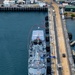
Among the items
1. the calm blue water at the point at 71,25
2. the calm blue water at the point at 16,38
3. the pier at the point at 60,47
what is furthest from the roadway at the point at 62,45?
the calm blue water at the point at 16,38

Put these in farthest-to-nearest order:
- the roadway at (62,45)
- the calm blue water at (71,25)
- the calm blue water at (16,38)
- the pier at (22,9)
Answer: the pier at (22,9) → the calm blue water at (71,25) → the calm blue water at (16,38) → the roadway at (62,45)

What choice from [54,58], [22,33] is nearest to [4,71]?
[54,58]

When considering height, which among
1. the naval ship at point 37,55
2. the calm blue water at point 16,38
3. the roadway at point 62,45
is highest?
the naval ship at point 37,55

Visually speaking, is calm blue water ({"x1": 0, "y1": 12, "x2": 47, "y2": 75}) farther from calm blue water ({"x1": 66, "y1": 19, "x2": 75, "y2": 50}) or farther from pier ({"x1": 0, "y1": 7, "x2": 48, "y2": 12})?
calm blue water ({"x1": 66, "y1": 19, "x2": 75, "y2": 50})

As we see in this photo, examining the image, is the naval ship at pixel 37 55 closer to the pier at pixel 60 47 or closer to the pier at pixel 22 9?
the pier at pixel 60 47

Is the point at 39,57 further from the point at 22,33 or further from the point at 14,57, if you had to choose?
the point at 22,33

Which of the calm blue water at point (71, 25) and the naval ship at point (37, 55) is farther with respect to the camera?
the calm blue water at point (71, 25)
